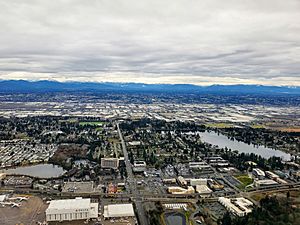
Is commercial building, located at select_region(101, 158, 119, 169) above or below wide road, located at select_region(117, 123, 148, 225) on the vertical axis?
above

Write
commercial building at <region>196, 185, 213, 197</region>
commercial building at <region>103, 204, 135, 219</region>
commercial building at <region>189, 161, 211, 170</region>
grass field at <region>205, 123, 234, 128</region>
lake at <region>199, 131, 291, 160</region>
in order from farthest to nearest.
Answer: grass field at <region>205, 123, 234, 128</region>, lake at <region>199, 131, 291, 160</region>, commercial building at <region>189, 161, 211, 170</region>, commercial building at <region>196, 185, 213, 197</region>, commercial building at <region>103, 204, 135, 219</region>

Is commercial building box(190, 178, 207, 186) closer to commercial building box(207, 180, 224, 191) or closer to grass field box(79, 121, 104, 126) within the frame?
commercial building box(207, 180, 224, 191)

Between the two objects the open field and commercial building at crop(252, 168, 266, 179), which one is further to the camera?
commercial building at crop(252, 168, 266, 179)

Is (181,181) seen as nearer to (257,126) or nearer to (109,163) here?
(109,163)

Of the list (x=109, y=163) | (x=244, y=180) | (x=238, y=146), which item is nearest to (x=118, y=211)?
(x=109, y=163)

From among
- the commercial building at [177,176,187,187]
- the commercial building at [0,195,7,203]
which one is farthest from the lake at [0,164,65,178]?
the commercial building at [177,176,187,187]

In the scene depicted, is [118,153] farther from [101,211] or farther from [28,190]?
[101,211]

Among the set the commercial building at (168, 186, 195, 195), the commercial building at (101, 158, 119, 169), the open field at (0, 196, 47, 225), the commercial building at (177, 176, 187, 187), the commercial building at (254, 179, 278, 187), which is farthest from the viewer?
the commercial building at (101, 158, 119, 169)
